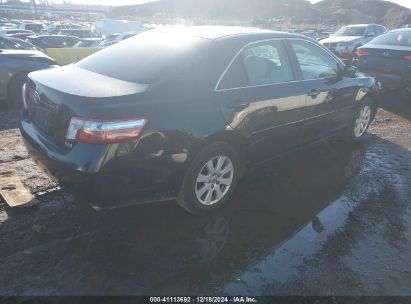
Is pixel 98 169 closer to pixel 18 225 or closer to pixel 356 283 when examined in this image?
pixel 18 225

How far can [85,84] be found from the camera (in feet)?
10.2

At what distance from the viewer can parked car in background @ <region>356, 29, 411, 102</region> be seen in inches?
322

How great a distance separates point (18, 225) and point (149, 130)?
1544mm

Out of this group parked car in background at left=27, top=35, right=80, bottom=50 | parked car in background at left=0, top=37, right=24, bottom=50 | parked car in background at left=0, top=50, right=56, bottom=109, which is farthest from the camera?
parked car in background at left=27, top=35, right=80, bottom=50

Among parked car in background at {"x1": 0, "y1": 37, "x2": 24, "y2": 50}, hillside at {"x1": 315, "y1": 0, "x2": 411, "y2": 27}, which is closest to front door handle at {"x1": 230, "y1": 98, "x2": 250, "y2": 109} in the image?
parked car in background at {"x1": 0, "y1": 37, "x2": 24, "y2": 50}

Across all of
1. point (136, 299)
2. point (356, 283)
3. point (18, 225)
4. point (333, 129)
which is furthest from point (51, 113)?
point (333, 129)

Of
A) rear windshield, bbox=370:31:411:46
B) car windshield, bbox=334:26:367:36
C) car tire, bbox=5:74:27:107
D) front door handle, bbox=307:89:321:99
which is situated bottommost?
car tire, bbox=5:74:27:107

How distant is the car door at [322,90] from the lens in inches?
172

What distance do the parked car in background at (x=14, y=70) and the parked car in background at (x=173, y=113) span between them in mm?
3896

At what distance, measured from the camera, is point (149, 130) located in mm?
2885

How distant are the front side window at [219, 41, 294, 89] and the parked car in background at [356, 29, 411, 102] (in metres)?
5.31

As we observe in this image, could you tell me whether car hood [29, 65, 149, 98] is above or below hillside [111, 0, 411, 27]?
above

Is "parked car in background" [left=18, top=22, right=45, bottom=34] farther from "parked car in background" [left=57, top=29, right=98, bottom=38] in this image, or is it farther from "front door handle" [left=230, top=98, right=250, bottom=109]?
"front door handle" [left=230, top=98, right=250, bottom=109]

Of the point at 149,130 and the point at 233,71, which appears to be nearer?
the point at 149,130
